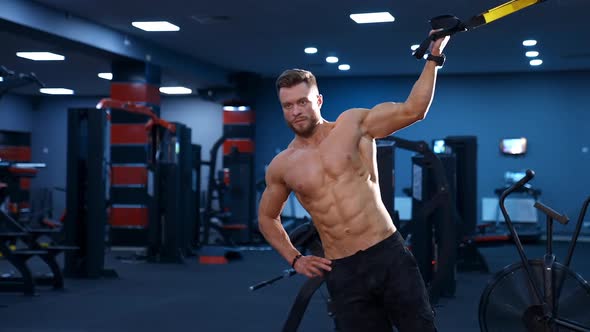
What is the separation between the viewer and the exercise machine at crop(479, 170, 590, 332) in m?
3.81

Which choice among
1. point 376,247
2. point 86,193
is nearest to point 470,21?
point 376,247

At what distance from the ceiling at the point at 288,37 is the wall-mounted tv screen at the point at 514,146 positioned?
1.24 m

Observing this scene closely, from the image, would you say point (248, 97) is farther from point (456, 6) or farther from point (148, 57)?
point (456, 6)

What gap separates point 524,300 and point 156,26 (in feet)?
24.9

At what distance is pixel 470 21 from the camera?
2326mm

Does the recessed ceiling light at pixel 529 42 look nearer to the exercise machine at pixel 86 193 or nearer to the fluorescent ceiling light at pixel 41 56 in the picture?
the exercise machine at pixel 86 193

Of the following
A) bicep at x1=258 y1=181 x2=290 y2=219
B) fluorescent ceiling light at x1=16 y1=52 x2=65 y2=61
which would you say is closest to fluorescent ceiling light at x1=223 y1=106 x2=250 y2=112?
fluorescent ceiling light at x1=16 y1=52 x2=65 y2=61

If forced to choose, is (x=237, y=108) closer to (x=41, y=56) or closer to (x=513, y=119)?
(x=41, y=56)

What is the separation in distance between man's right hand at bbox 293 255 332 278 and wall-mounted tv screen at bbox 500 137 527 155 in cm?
1216

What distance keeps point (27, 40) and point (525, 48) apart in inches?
275

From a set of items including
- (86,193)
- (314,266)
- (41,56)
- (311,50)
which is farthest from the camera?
(41,56)

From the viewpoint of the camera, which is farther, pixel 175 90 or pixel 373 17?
pixel 175 90

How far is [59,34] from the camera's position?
972cm

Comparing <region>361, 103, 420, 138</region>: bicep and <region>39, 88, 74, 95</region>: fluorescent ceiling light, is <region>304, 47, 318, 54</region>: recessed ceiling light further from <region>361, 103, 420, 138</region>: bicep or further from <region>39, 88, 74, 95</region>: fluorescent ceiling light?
<region>361, 103, 420, 138</region>: bicep
